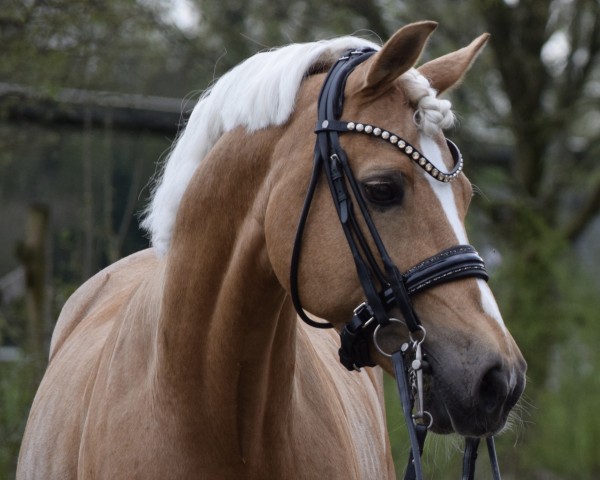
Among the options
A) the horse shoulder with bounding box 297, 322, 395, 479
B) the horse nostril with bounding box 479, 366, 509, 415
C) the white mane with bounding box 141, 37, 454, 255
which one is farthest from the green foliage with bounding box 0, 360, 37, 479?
the horse nostril with bounding box 479, 366, 509, 415

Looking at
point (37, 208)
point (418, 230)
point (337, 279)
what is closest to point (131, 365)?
point (337, 279)

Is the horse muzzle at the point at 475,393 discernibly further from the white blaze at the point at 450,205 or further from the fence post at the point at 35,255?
the fence post at the point at 35,255

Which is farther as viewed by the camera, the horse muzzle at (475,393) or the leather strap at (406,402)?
the leather strap at (406,402)

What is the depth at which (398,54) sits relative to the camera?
8.50ft

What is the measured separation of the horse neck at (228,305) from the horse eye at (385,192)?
0.37 meters

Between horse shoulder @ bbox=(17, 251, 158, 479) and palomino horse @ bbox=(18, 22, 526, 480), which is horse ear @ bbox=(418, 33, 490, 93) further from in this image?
horse shoulder @ bbox=(17, 251, 158, 479)

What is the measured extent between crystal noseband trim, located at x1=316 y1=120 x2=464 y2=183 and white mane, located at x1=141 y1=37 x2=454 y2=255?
0.14 m

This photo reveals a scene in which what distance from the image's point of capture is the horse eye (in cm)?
255

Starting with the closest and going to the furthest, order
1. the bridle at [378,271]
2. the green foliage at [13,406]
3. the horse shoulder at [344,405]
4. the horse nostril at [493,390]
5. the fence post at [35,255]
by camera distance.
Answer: the horse nostril at [493,390] → the bridle at [378,271] → the horse shoulder at [344,405] → the green foliage at [13,406] → the fence post at [35,255]

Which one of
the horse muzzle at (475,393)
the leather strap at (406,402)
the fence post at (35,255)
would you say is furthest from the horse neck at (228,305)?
the fence post at (35,255)

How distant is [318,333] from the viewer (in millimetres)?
3889

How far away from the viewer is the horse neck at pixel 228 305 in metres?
2.83

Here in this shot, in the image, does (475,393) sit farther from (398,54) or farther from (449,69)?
(449,69)

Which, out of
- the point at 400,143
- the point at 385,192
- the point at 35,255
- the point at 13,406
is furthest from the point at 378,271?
the point at 35,255
